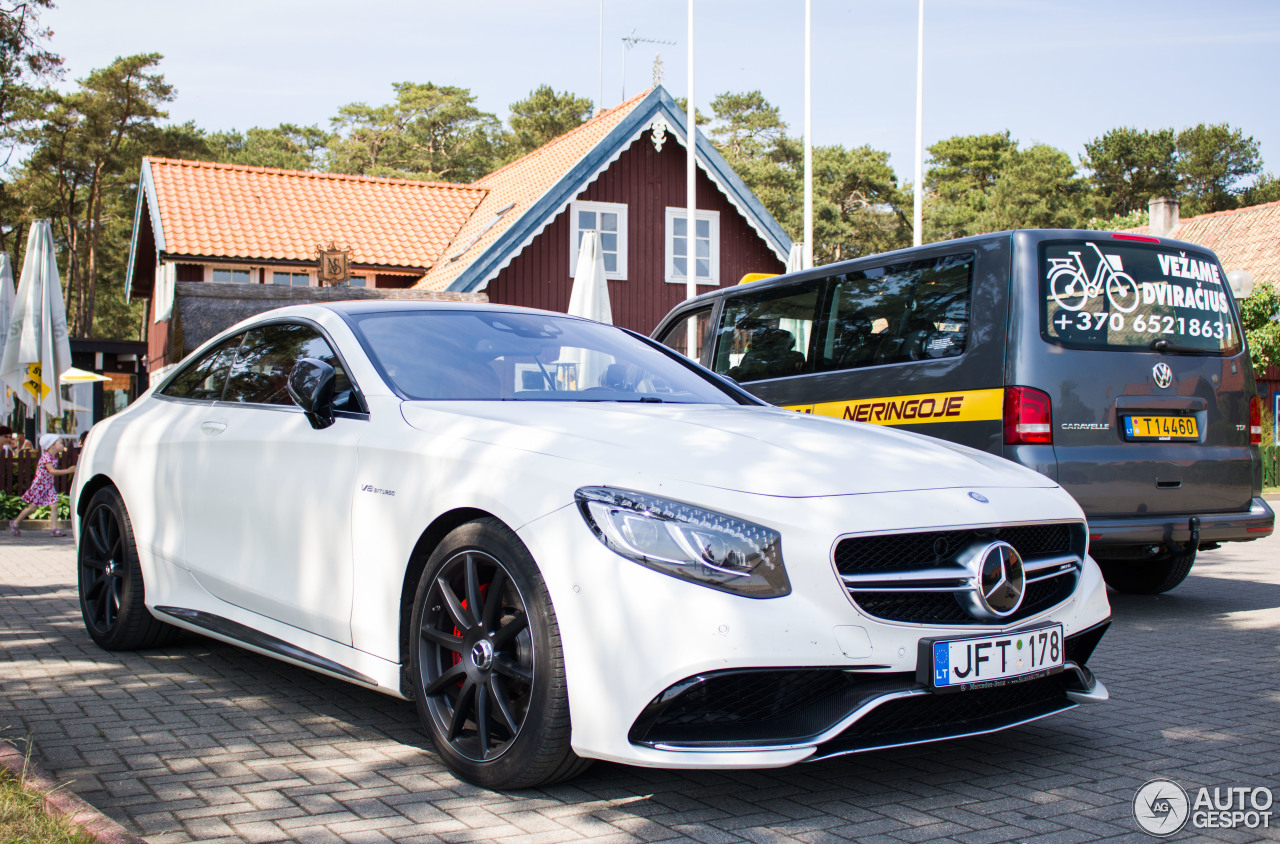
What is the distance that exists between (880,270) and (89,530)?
4840 millimetres

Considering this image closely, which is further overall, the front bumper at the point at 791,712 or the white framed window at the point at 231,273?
the white framed window at the point at 231,273

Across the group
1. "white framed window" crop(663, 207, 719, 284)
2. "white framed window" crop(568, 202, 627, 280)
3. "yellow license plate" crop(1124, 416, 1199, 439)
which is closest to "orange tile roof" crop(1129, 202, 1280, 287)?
"white framed window" crop(663, 207, 719, 284)

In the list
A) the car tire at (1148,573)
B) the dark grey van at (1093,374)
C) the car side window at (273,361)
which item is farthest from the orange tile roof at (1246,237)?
the car side window at (273,361)

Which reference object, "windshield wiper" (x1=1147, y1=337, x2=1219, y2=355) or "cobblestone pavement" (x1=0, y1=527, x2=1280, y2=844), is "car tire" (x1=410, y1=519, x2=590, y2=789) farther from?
"windshield wiper" (x1=1147, y1=337, x2=1219, y2=355)

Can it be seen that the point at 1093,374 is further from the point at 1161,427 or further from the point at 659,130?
the point at 659,130

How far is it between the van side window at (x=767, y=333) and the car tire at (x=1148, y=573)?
2513mm

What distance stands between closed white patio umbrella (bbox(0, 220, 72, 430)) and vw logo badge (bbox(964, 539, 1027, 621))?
552 inches

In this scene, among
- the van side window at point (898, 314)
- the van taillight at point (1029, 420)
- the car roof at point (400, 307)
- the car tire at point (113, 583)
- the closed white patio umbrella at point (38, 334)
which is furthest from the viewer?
the closed white patio umbrella at point (38, 334)

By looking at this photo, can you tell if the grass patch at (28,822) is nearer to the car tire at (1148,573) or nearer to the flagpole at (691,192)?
the car tire at (1148,573)

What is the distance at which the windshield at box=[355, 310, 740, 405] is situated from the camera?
4164 mm

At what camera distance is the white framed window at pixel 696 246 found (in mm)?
23531

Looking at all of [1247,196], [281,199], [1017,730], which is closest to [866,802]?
[1017,730]

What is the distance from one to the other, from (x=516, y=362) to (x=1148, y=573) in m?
5.44

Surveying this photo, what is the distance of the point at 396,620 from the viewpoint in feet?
12.0
